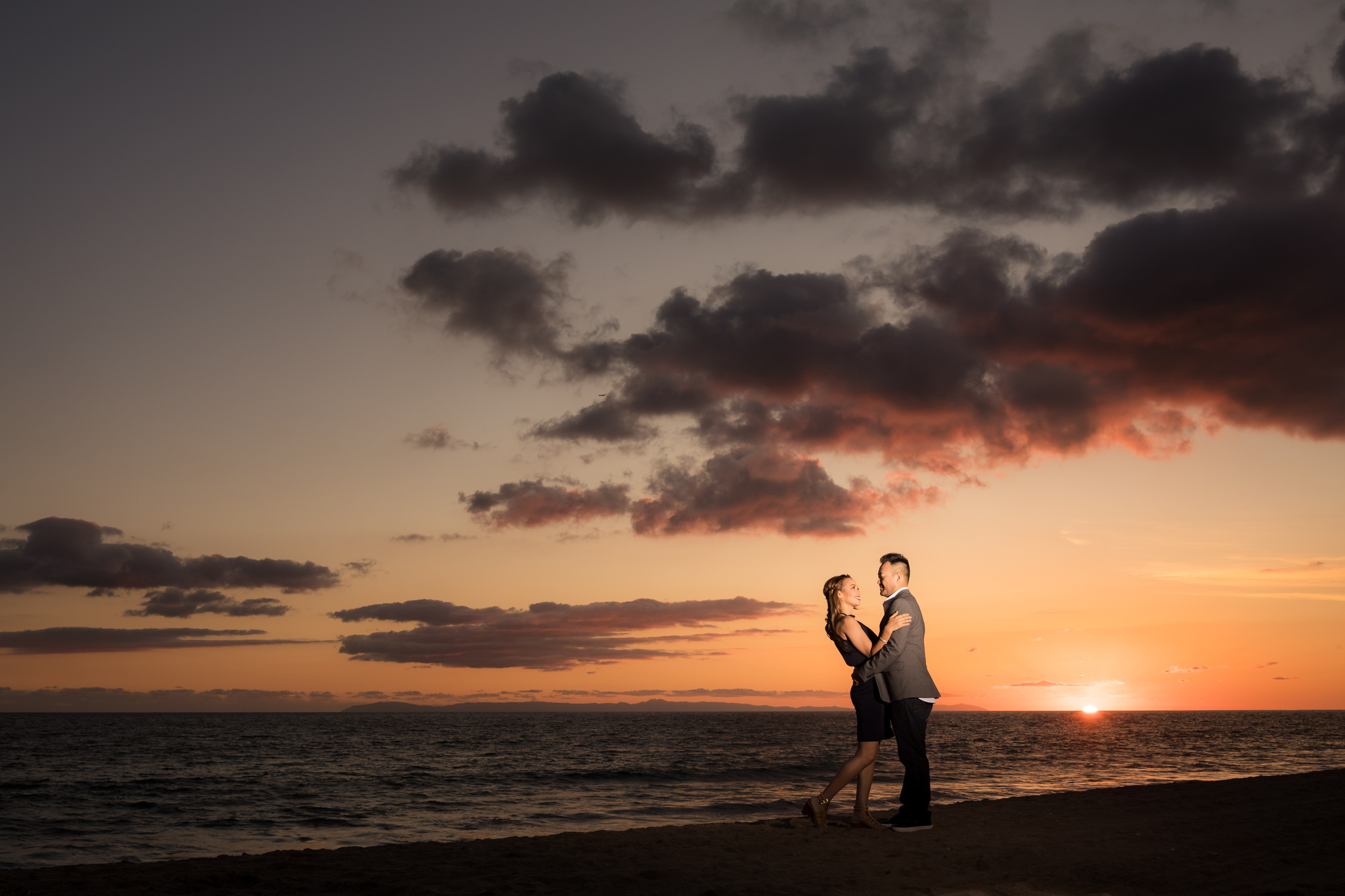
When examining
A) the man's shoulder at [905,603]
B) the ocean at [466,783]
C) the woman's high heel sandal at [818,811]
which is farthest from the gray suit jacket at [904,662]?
the ocean at [466,783]

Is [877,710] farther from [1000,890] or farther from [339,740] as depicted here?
[339,740]

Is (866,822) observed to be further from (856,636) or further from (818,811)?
(856,636)

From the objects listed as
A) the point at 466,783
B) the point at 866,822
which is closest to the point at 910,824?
the point at 866,822

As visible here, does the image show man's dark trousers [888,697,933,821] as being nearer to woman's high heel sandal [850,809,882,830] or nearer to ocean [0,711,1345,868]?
woman's high heel sandal [850,809,882,830]

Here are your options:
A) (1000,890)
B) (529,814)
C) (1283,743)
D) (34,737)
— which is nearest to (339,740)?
(34,737)

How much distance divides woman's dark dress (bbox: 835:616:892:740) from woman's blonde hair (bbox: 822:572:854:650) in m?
0.08

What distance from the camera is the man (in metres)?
7.26

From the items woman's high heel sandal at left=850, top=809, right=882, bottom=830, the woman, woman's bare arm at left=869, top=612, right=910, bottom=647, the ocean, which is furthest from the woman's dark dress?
the ocean

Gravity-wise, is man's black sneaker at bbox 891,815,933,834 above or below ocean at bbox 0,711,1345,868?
above

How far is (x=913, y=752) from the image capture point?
24.0 ft

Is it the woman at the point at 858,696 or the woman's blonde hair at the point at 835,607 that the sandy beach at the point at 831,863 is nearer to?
the woman at the point at 858,696

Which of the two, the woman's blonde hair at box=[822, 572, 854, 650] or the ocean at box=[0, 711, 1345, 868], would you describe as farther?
the ocean at box=[0, 711, 1345, 868]

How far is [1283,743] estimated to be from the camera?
4997 centimetres

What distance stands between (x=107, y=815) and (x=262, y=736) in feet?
188
